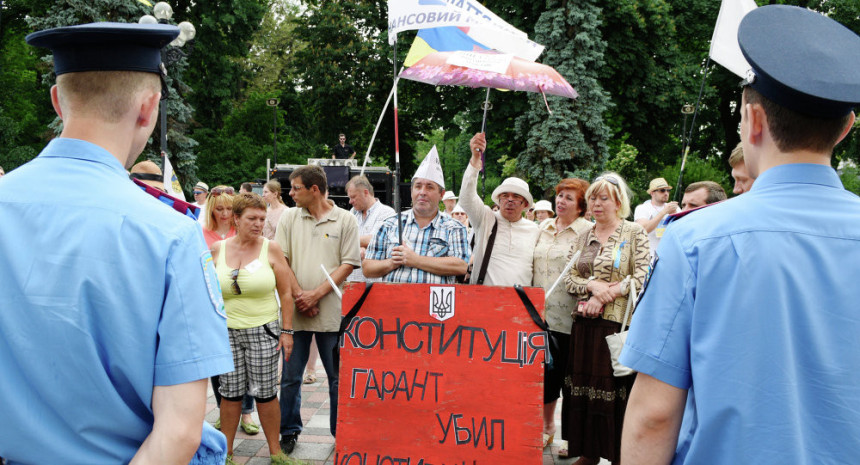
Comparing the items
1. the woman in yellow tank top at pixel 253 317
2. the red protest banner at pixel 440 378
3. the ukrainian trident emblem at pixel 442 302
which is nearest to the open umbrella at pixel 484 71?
the ukrainian trident emblem at pixel 442 302

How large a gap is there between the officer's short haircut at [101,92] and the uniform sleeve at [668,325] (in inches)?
52.8

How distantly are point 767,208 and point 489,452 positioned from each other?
2651 millimetres

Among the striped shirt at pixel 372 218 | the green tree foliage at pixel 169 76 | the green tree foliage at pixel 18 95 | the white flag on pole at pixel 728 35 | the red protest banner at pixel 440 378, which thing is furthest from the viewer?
the green tree foliage at pixel 18 95

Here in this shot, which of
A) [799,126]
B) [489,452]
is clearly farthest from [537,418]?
[799,126]

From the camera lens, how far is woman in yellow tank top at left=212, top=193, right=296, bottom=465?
4.41m

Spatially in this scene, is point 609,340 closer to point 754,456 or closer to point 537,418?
point 537,418

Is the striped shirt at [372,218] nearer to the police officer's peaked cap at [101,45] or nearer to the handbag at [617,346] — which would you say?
the handbag at [617,346]

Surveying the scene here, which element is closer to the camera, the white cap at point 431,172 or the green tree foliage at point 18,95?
the white cap at point 431,172

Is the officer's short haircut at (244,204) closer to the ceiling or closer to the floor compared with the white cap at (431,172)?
closer to the floor

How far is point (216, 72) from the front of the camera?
24.7 meters

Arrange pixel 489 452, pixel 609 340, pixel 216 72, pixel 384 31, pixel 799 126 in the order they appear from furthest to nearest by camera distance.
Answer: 1. pixel 216 72
2. pixel 384 31
3. pixel 609 340
4. pixel 489 452
5. pixel 799 126

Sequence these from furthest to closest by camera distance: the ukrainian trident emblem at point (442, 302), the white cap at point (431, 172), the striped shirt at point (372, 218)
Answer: the striped shirt at point (372, 218) < the white cap at point (431, 172) < the ukrainian trident emblem at point (442, 302)

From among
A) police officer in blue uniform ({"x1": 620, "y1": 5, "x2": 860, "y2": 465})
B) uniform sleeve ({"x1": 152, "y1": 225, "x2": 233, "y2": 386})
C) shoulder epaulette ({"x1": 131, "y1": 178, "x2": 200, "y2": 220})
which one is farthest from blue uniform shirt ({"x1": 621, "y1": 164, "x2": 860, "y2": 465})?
shoulder epaulette ({"x1": 131, "y1": 178, "x2": 200, "y2": 220})

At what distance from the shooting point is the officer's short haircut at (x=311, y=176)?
5.05m
